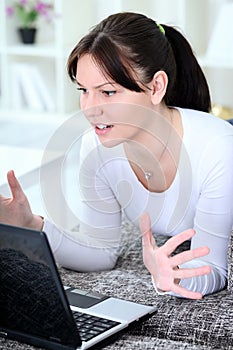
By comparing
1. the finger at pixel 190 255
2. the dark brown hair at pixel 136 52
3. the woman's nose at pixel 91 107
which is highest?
the dark brown hair at pixel 136 52

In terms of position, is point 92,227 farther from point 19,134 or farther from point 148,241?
point 19,134

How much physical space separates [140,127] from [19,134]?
2.52 metres

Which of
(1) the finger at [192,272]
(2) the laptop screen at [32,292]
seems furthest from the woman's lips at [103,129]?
(2) the laptop screen at [32,292]

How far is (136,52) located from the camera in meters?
1.53

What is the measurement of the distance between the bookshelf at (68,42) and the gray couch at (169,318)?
2454 millimetres

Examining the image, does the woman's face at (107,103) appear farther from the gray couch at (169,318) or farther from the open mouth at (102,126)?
the gray couch at (169,318)

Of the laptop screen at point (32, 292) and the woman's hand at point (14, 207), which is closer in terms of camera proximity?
the laptop screen at point (32, 292)

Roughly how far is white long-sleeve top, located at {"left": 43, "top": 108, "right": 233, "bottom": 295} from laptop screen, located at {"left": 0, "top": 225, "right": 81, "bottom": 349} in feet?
1.33

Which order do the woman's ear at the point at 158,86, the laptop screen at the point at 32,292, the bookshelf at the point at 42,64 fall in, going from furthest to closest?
1. the bookshelf at the point at 42,64
2. the woman's ear at the point at 158,86
3. the laptop screen at the point at 32,292

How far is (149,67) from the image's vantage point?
5.10 feet

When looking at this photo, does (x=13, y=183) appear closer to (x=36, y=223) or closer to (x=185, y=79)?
(x=36, y=223)

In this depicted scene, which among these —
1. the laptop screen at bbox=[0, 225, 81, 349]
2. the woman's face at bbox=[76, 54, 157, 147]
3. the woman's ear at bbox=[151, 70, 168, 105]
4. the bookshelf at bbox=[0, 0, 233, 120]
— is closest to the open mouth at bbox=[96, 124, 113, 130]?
the woman's face at bbox=[76, 54, 157, 147]

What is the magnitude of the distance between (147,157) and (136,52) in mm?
250

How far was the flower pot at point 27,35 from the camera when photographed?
418cm
